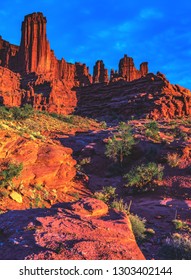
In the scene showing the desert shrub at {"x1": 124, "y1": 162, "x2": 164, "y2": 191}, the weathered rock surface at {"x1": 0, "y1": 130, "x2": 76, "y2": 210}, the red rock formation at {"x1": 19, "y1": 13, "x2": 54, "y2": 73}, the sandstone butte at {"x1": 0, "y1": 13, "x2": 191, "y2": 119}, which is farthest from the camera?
the red rock formation at {"x1": 19, "y1": 13, "x2": 54, "y2": 73}

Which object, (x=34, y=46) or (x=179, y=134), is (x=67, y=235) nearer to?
(x=179, y=134)

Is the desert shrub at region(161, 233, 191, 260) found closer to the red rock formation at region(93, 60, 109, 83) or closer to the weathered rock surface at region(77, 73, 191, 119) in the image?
the weathered rock surface at region(77, 73, 191, 119)

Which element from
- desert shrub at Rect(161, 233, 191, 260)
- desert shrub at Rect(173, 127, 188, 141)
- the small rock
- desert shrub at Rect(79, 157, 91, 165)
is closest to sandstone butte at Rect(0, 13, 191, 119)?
desert shrub at Rect(173, 127, 188, 141)

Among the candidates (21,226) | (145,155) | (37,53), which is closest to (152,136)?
(145,155)

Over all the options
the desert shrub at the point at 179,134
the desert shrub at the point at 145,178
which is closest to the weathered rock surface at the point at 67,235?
the desert shrub at the point at 145,178

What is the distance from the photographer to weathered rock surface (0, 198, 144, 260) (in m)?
5.05

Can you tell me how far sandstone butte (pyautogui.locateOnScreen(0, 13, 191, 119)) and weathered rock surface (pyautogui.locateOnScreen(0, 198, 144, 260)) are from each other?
44472 millimetres

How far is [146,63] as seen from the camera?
339 ft

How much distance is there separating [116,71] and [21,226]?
98.7 m

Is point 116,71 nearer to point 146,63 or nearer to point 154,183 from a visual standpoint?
point 146,63

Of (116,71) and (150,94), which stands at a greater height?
(116,71)

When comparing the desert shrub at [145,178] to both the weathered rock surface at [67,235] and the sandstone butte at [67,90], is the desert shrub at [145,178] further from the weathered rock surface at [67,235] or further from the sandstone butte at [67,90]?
the sandstone butte at [67,90]

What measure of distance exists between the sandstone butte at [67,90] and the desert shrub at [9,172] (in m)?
39.2
